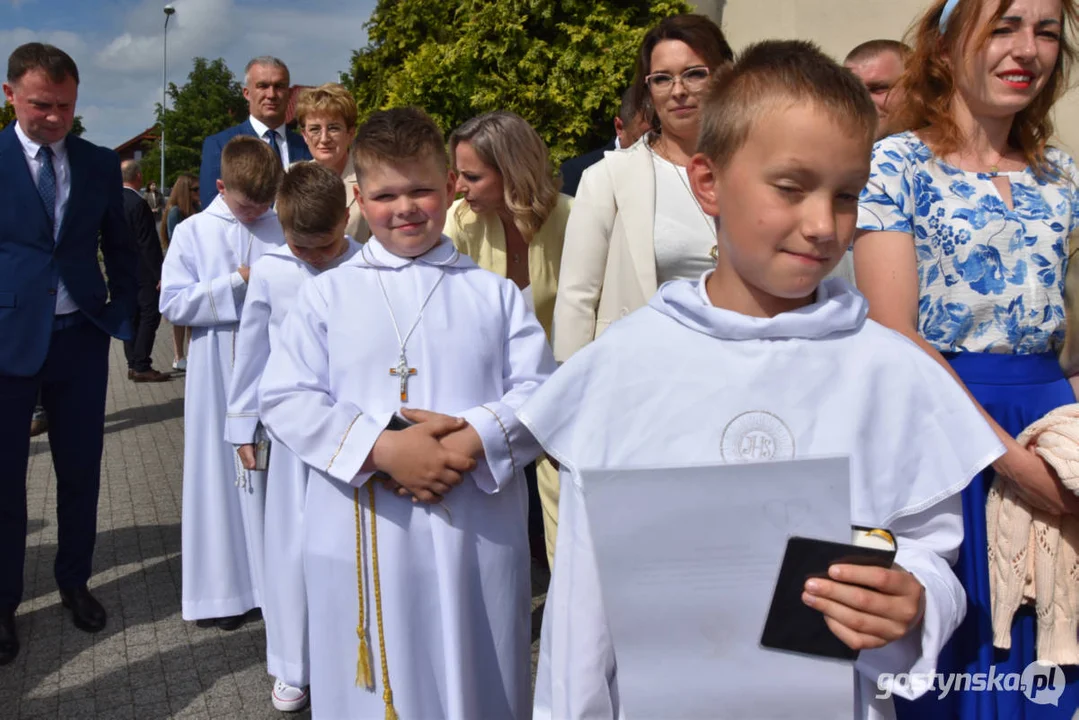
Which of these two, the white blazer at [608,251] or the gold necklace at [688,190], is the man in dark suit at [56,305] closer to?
the white blazer at [608,251]

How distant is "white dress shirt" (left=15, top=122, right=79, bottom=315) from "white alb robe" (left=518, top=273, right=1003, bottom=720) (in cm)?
361

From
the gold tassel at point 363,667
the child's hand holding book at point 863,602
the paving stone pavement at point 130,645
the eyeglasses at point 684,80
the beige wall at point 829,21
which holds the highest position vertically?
the beige wall at point 829,21

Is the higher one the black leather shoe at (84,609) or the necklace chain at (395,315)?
the necklace chain at (395,315)

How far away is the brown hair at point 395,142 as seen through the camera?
2.85m

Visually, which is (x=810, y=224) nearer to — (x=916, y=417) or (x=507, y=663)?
(x=916, y=417)

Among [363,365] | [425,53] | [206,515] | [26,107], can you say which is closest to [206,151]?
[26,107]

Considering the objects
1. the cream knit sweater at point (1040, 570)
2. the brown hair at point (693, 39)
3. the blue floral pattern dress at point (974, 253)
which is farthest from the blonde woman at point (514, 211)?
the cream knit sweater at point (1040, 570)

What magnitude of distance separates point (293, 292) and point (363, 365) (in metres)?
→ 1.31

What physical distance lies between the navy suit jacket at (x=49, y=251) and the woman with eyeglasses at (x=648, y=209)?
94.3 inches

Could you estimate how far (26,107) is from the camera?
4.40 metres

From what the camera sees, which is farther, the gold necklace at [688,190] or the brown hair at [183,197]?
the brown hair at [183,197]

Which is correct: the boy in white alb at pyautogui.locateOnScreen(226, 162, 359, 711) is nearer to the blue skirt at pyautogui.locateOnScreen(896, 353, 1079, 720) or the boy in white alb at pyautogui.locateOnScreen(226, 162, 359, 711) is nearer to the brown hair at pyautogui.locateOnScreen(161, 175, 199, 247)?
the blue skirt at pyautogui.locateOnScreen(896, 353, 1079, 720)

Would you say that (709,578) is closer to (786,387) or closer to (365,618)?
(786,387)

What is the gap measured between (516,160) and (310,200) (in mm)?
943
